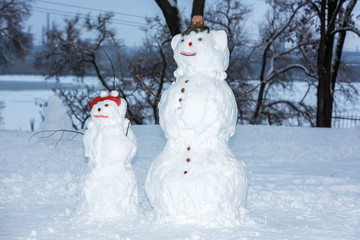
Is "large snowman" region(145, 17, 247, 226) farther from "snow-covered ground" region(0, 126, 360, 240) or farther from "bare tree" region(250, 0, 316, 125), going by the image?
"bare tree" region(250, 0, 316, 125)

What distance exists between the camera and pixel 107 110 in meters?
5.38

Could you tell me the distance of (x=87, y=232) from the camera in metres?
4.92

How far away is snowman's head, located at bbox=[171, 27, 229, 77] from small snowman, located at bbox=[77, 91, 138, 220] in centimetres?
94

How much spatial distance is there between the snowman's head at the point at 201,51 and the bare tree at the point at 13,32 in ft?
51.6

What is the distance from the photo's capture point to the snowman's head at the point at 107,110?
5.38 meters

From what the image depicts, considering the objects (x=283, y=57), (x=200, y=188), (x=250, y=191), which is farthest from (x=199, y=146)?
(x=283, y=57)

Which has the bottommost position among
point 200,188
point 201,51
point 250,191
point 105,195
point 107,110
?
point 250,191

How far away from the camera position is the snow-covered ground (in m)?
4.97

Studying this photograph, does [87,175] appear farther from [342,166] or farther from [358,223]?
[342,166]

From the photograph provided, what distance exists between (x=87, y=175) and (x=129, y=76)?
50.2 ft

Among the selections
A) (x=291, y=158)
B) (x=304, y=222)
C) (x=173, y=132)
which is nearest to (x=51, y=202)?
(x=173, y=132)

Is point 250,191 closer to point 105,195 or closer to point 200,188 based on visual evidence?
point 200,188

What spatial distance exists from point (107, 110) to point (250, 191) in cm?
281

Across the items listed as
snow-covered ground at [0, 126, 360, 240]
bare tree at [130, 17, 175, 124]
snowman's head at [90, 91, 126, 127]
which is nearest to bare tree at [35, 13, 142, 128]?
bare tree at [130, 17, 175, 124]
